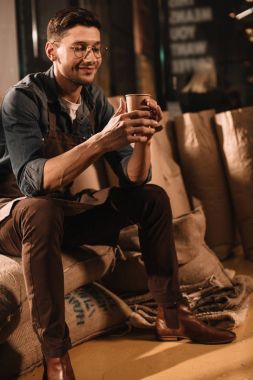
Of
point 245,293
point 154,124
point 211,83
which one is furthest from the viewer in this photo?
point 211,83

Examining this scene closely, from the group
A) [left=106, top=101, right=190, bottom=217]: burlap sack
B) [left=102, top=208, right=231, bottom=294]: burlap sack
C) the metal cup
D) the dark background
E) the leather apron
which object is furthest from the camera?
the dark background

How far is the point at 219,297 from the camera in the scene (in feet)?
8.11

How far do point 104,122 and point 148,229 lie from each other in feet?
1.80

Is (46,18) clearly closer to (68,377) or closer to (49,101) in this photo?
(49,101)

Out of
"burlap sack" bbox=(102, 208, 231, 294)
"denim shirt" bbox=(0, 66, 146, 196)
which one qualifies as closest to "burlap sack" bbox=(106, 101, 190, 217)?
"burlap sack" bbox=(102, 208, 231, 294)

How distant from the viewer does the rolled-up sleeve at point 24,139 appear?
188 centimetres

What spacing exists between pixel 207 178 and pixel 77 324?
1604 millimetres

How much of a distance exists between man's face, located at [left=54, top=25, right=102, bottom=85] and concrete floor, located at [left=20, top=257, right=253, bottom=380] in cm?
106

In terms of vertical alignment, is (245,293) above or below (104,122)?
below

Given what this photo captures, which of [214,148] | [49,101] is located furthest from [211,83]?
[49,101]

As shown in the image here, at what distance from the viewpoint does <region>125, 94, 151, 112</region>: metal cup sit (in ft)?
6.09

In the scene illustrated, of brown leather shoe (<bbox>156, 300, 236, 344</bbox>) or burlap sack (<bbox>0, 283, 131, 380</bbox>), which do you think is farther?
brown leather shoe (<bbox>156, 300, 236, 344</bbox>)

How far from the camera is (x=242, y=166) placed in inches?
136

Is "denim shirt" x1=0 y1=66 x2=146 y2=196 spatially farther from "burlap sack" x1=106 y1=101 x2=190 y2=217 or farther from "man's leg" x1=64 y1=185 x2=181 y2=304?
"burlap sack" x1=106 y1=101 x2=190 y2=217
